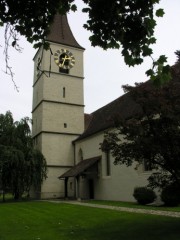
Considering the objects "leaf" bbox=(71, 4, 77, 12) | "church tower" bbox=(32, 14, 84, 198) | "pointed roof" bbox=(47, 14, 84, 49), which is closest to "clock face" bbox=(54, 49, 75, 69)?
"church tower" bbox=(32, 14, 84, 198)

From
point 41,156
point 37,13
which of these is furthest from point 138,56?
point 41,156

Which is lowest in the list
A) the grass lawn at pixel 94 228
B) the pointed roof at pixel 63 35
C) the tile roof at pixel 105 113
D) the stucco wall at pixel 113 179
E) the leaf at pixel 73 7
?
the grass lawn at pixel 94 228

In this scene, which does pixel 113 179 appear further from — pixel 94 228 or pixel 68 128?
pixel 94 228

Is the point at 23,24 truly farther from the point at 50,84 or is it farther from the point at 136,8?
the point at 50,84

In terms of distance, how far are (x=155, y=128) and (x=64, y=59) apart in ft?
93.3

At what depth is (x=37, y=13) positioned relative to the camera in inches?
222

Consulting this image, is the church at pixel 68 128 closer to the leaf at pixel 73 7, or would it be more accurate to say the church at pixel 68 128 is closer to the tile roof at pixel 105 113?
the tile roof at pixel 105 113

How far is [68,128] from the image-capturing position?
37.4 m

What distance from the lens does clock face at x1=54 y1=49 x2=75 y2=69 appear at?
38875mm

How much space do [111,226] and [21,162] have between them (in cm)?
1814

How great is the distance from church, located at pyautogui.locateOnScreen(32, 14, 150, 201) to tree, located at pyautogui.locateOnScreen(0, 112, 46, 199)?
3.02 metres

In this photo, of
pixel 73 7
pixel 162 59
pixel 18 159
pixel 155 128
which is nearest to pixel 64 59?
pixel 18 159

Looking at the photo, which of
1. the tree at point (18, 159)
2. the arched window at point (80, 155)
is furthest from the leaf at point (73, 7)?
the arched window at point (80, 155)

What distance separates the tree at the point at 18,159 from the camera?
29.2m
